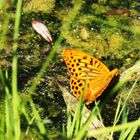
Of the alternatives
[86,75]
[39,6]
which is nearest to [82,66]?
[86,75]

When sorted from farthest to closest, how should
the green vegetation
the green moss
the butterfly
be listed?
1. the green moss
2. the green vegetation
3. the butterfly

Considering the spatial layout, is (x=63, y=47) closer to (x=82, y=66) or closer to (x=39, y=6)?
(x=39, y=6)

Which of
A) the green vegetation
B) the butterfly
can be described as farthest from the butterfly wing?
the green vegetation

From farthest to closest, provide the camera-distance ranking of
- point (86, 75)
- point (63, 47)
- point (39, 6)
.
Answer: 1. point (39, 6)
2. point (63, 47)
3. point (86, 75)

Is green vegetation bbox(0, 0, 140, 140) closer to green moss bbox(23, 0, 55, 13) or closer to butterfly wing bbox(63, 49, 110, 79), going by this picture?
green moss bbox(23, 0, 55, 13)

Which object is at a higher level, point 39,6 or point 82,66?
point 39,6

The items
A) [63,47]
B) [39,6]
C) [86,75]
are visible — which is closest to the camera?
[86,75]

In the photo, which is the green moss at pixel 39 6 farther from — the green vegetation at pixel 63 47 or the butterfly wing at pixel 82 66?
the butterfly wing at pixel 82 66

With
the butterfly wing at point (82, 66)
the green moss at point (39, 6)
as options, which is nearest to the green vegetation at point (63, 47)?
the green moss at point (39, 6)

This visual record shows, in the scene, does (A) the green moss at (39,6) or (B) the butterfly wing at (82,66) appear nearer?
(B) the butterfly wing at (82,66)

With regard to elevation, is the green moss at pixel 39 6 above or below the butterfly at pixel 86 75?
above
